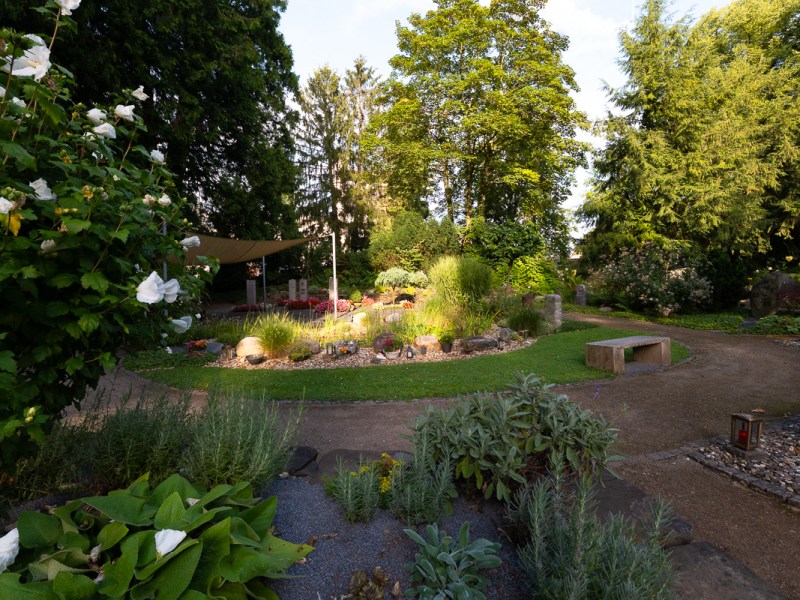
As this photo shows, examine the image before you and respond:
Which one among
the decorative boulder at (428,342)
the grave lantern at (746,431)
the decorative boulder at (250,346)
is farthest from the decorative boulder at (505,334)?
the grave lantern at (746,431)

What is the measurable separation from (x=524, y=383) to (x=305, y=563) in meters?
1.36

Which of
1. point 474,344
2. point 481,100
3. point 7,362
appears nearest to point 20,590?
point 7,362

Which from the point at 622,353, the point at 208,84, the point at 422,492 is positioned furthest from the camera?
the point at 208,84

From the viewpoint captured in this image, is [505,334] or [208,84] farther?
[208,84]

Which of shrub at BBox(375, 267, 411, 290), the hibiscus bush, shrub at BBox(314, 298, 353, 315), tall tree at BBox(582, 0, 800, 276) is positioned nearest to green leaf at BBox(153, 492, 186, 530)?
the hibiscus bush

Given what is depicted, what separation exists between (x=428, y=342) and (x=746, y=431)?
5004 millimetres

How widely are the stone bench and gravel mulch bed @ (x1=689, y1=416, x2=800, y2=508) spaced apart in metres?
2.26

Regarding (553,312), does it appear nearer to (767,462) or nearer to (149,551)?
(767,462)

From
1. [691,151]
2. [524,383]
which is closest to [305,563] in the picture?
[524,383]

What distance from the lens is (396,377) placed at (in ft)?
19.9

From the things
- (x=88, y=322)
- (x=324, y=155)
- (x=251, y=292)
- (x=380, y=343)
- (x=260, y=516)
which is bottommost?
(x=380, y=343)

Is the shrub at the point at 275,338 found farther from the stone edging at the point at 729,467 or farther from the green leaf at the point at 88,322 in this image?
the green leaf at the point at 88,322

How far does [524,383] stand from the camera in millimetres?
2334

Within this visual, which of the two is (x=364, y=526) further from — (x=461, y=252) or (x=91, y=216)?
(x=461, y=252)
